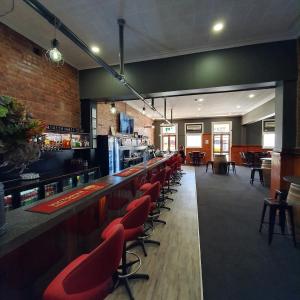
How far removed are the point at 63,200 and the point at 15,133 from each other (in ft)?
2.85

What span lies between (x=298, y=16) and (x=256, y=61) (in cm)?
93

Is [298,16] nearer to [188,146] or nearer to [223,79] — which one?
[223,79]

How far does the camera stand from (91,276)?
39.0 inches

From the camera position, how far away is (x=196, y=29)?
3438mm

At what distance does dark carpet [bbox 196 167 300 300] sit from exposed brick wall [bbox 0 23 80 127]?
372 cm

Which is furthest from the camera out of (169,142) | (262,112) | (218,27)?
(169,142)

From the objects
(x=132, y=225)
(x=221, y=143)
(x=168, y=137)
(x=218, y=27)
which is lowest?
(x=132, y=225)

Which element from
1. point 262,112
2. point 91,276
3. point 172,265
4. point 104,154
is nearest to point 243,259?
point 172,265

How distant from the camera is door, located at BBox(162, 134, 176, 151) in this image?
1406 cm

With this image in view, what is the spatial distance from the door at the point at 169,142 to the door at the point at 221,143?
303cm

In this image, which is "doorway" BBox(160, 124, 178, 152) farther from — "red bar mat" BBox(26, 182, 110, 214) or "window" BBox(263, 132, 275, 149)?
"red bar mat" BBox(26, 182, 110, 214)

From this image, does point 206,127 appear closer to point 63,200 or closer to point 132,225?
point 132,225

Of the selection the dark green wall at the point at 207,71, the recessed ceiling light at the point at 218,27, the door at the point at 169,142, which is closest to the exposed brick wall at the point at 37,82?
the dark green wall at the point at 207,71

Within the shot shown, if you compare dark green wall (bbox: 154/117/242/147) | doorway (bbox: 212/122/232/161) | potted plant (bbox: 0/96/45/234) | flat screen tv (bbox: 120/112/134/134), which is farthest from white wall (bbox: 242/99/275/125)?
potted plant (bbox: 0/96/45/234)
